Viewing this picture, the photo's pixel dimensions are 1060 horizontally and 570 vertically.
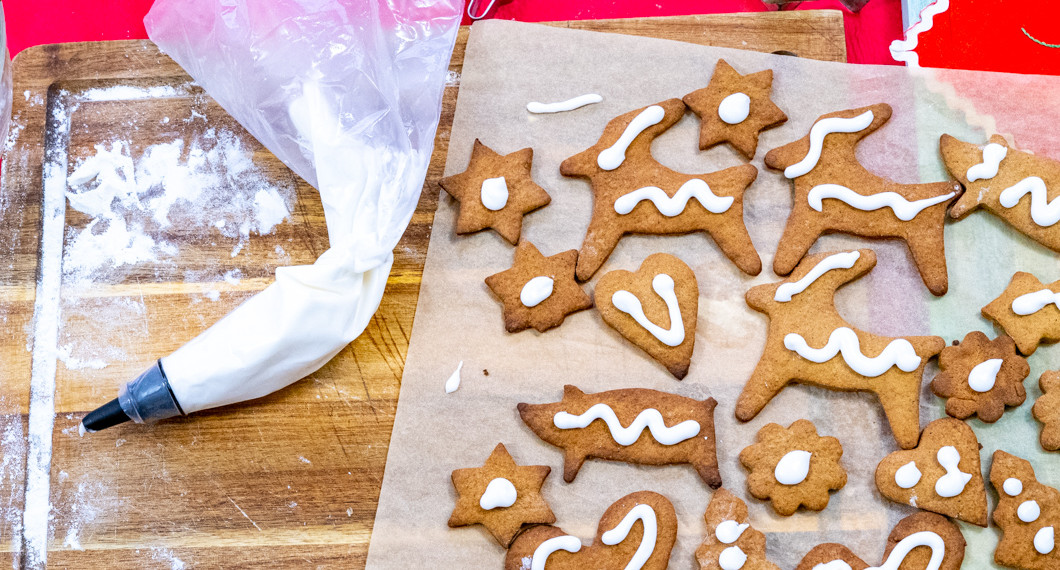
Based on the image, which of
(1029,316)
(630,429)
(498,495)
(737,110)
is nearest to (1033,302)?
(1029,316)

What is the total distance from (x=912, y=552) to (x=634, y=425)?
0.43 m

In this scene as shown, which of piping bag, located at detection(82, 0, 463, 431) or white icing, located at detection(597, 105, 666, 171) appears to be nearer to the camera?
piping bag, located at detection(82, 0, 463, 431)

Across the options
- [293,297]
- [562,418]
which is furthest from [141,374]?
[562,418]

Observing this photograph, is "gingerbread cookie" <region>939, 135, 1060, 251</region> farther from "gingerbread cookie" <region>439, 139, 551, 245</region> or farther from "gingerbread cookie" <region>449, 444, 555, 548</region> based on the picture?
"gingerbread cookie" <region>449, 444, 555, 548</region>

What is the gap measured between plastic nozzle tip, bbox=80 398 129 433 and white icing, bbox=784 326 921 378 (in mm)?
980

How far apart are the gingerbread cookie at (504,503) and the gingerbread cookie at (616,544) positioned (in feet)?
0.07

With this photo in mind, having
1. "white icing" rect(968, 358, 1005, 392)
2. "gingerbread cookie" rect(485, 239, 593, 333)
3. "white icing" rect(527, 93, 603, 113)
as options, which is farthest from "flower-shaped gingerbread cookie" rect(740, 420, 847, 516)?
"white icing" rect(527, 93, 603, 113)

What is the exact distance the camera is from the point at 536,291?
4.27 ft

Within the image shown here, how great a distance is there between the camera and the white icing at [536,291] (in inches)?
51.2

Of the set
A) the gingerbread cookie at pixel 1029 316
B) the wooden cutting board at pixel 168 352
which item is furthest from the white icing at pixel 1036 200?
the wooden cutting board at pixel 168 352

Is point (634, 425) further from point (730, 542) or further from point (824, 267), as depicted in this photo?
point (824, 267)

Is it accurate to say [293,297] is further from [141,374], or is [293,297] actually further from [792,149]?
[792,149]

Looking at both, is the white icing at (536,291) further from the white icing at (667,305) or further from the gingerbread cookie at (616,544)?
the gingerbread cookie at (616,544)

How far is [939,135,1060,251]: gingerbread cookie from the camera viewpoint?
4.37ft
